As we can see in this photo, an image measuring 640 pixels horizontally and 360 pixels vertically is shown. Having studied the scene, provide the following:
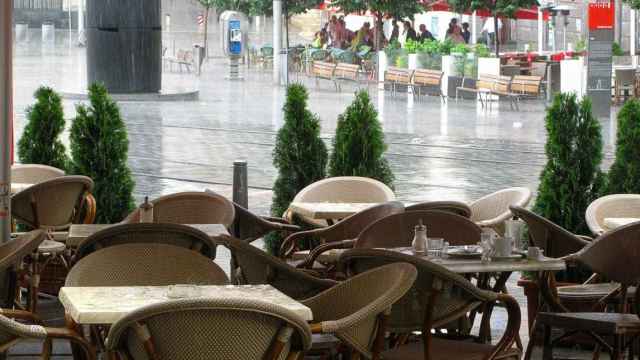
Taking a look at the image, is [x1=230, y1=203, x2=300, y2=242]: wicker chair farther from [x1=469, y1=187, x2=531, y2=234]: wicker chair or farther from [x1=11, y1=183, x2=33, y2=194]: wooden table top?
[x1=11, y1=183, x2=33, y2=194]: wooden table top

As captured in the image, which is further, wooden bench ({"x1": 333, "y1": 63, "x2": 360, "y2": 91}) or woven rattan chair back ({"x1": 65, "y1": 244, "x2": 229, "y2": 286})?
wooden bench ({"x1": 333, "y1": 63, "x2": 360, "y2": 91})

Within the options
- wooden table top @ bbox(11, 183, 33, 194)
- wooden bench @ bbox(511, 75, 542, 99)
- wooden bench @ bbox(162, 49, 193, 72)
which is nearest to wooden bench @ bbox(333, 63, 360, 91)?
wooden bench @ bbox(511, 75, 542, 99)

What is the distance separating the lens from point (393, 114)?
26.6 m

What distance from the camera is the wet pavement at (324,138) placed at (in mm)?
16328

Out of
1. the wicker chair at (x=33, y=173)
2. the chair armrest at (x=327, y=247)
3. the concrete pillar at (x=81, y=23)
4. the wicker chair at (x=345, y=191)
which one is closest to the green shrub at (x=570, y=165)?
the wicker chair at (x=345, y=191)

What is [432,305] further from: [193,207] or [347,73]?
[347,73]

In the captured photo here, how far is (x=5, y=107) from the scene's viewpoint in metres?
6.74

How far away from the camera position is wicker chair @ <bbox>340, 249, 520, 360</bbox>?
19.2ft

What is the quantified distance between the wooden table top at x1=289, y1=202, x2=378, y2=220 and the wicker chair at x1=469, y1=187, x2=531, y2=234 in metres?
0.66

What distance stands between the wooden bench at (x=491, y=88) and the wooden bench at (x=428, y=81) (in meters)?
0.69

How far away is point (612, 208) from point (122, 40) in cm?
2005

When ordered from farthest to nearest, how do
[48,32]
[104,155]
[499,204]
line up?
[48,32]
[104,155]
[499,204]

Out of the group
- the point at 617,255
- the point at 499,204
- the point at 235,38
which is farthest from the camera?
the point at 235,38

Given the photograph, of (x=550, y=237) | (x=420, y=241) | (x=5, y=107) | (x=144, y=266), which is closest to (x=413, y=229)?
(x=420, y=241)
